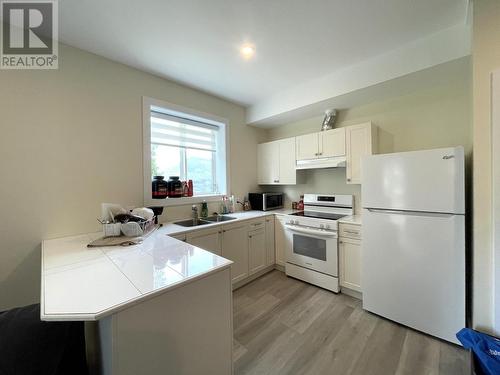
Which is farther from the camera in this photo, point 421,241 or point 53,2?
point 421,241

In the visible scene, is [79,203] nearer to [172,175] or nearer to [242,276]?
[172,175]

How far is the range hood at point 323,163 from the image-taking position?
2.59 meters

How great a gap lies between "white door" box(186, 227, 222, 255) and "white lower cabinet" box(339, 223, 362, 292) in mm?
1440

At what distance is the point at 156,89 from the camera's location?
238 cm

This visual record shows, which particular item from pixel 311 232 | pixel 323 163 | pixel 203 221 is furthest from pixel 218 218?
pixel 323 163

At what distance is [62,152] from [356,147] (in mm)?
3092

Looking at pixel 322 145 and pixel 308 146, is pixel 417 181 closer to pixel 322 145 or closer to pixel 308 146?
pixel 322 145

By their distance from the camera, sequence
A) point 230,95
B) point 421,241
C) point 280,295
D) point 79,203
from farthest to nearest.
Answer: point 230,95, point 280,295, point 79,203, point 421,241

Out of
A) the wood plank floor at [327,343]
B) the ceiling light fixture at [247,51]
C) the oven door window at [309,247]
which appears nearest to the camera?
the wood plank floor at [327,343]

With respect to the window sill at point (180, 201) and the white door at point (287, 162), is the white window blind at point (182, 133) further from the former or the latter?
the white door at point (287, 162)

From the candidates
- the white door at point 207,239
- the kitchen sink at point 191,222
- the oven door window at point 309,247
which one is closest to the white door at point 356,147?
the oven door window at point 309,247

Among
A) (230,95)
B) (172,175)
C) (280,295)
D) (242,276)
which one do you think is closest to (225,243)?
(242,276)

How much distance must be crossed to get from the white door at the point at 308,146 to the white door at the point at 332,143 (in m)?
0.07

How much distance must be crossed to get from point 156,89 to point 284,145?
6.41 ft
